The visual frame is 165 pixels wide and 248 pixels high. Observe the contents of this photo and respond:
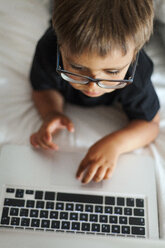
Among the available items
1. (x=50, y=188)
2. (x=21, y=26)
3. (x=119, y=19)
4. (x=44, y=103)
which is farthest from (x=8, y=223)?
(x=21, y=26)

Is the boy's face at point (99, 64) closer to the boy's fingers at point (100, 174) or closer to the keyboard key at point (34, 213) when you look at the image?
the boy's fingers at point (100, 174)

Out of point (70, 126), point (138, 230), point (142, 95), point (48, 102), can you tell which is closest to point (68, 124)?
point (70, 126)

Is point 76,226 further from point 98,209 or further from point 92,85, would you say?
point 92,85

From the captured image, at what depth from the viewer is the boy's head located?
1.78ft

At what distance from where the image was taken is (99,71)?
1.98 feet

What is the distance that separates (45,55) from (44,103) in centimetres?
15

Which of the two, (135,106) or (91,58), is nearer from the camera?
(91,58)

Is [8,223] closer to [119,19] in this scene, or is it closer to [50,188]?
[50,188]

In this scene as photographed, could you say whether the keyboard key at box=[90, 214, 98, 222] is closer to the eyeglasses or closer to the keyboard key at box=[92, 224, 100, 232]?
the keyboard key at box=[92, 224, 100, 232]

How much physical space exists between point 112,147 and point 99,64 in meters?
0.27

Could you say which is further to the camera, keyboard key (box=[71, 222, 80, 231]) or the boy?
keyboard key (box=[71, 222, 80, 231])

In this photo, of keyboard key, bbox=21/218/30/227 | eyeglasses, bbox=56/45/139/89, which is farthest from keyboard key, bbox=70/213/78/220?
eyeglasses, bbox=56/45/139/89

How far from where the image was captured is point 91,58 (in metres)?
0.57

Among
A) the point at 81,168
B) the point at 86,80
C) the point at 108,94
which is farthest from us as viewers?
the point at 108,94
